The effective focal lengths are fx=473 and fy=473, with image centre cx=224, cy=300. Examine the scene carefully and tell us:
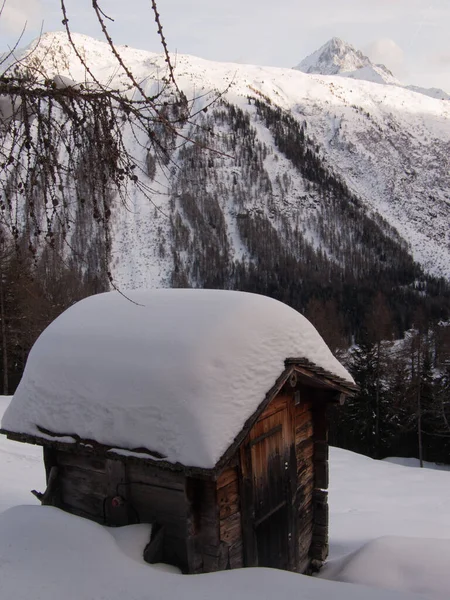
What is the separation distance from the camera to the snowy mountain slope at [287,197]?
118 metres

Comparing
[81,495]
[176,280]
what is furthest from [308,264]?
[81,495]

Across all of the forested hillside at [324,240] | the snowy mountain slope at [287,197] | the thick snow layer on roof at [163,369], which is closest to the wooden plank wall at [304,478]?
the thick snow layer on roof at [163,369]

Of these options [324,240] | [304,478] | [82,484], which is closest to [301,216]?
[324,240]

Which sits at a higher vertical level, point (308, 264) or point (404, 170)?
point (404, 170)

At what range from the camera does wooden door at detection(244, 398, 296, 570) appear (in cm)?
617

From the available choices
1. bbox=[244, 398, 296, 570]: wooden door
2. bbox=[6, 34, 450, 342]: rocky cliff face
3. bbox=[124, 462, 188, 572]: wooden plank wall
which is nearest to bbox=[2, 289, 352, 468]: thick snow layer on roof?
bbox=[124, 462, 188, 572]: wooden plank wall

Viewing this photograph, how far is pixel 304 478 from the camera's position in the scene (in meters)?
7.75

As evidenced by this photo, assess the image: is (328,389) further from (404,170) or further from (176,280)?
(404,170)

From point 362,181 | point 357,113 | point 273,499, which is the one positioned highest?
point 357,113

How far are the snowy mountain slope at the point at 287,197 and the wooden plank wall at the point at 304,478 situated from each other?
89.8m

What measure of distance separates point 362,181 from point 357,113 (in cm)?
5225

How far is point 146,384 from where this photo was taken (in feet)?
17.7

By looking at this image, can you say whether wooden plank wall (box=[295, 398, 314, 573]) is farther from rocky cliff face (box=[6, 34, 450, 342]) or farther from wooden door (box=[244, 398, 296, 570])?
rocky cliff face (box=[6, 34, 450, 342])

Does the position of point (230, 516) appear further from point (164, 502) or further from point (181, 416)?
point (181, 416)
